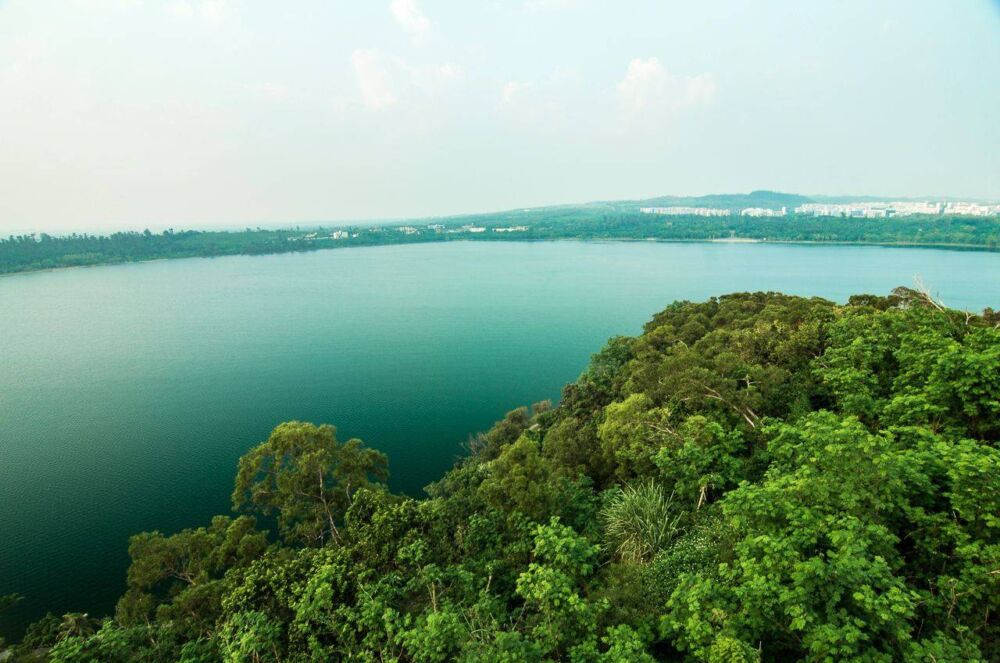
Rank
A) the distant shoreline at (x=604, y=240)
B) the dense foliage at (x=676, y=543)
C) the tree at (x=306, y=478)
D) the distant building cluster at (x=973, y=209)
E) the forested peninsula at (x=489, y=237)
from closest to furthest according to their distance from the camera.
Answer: the dense foliage at (x=676, y=543)
the tree at (x=306, y=478)
the distant shoreline at (x=604, y=240)
the forested peninsula at (x=489, y=237)
the distant building cluster at (x=973, y=209)

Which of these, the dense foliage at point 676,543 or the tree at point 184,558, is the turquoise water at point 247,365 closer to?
the tree at point 184,558

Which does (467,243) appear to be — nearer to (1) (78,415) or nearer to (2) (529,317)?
(2) (529,317)

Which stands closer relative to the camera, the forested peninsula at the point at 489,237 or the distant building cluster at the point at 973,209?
the forested peninsula at the point at 489,237

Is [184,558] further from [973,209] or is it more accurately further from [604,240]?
[973,209]

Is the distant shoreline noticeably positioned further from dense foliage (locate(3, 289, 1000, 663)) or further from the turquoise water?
dense foliage (locate(3, 289, 1000, 663))

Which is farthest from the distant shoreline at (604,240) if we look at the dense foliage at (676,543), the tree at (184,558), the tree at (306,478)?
the tree at (306,478)

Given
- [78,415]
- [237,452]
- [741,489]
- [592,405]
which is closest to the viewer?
[741,489]

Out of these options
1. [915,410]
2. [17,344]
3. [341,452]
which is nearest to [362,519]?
[341,452]
